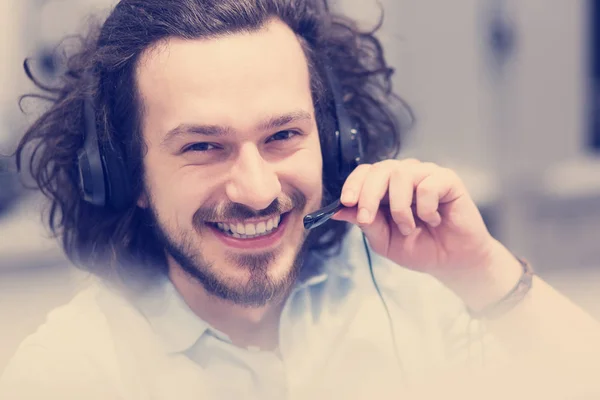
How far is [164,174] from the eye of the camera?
0.92m

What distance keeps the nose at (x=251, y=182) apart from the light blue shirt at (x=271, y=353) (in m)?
0.23

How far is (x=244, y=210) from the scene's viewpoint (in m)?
0.87

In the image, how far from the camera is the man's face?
2.79ft

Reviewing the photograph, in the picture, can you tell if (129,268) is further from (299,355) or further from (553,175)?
(553,175)

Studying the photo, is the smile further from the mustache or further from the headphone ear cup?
the headphone ear cup

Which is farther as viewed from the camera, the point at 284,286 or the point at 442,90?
the point at 442,90

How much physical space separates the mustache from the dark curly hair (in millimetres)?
116

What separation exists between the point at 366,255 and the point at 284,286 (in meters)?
0.22

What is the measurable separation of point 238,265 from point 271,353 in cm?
16

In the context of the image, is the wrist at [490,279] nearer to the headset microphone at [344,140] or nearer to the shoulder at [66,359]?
the headset microphone at [344,140]

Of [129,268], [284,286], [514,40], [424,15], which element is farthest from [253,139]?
[514,40]

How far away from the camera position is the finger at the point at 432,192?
2.80 feet

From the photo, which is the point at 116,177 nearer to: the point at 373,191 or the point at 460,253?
the point at 373,191

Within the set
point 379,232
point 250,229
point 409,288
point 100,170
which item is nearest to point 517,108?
point 409,288
